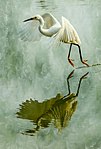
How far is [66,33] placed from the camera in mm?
1392

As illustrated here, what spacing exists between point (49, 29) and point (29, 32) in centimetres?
8

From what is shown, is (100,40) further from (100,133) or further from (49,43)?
(100,133)

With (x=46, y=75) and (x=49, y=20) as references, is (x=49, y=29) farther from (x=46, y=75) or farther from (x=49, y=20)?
(x=46, y=75)

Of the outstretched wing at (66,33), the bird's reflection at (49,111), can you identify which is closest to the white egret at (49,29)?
the outstretched wing at (66,33)

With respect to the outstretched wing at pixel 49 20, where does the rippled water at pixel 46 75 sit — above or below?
below

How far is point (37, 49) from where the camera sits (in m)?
1.41

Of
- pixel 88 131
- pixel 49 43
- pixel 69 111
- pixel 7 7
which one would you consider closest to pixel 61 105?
pixel 69 111

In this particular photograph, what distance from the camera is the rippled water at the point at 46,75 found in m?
1.36

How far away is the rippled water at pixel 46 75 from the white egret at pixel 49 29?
0.07ft

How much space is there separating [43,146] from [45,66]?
0.99 feet

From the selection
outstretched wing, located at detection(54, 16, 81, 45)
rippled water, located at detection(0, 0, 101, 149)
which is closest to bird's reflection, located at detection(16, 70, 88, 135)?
rippled water, located at detection(0, 0, 101, 149)

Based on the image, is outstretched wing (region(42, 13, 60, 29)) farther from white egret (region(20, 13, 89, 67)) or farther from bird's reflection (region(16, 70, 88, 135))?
bird's reflection (region(16, 70, 88, 135))

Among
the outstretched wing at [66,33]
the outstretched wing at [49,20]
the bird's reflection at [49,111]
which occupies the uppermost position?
the outstretched wing at [49,20]

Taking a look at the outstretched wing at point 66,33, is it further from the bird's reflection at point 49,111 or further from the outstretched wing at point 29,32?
the bird's reflection at point 49,111
